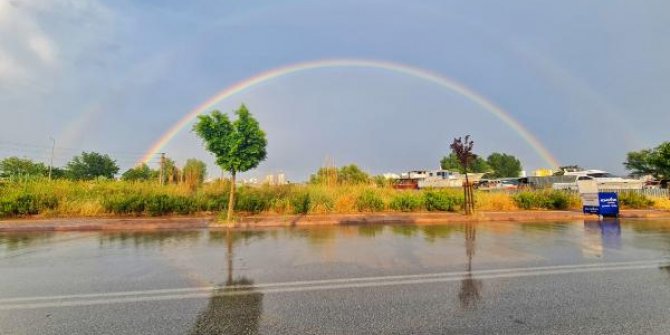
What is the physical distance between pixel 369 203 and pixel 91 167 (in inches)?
2244

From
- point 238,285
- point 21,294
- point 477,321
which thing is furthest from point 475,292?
point 21,294

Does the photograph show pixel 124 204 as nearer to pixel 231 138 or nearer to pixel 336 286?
pixel 231 138

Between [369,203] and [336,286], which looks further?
[369,203]

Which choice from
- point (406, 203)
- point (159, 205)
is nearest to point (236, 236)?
point (159, 205)

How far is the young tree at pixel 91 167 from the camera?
54.1 meters

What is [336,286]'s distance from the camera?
16.6ft

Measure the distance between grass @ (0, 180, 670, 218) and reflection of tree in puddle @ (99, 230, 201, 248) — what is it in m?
4.17

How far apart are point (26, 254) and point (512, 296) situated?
9832 mm

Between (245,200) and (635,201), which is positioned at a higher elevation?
(245,200)

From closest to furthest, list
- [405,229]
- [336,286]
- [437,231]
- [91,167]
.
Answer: [336,286]
[437,231]
[405,229]
[91,167]

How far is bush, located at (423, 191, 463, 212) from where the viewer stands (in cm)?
1683

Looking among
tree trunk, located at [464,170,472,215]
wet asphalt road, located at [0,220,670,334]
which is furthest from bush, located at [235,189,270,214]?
tree trunk, located at [464,170,472,215]

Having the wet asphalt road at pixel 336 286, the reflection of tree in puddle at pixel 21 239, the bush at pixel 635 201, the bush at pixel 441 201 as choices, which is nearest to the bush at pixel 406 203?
the bush at pixel 441 201

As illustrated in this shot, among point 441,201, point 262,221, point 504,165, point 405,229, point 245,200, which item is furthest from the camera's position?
point 504,165
